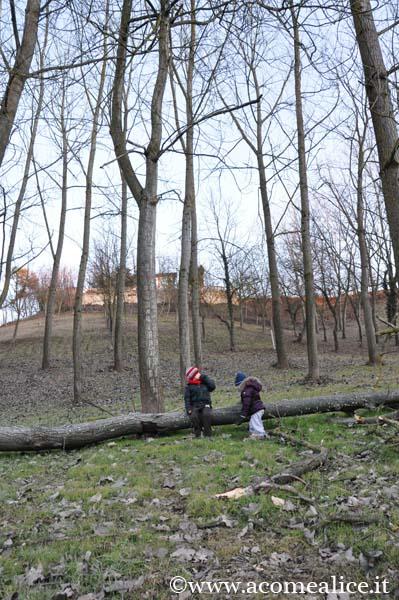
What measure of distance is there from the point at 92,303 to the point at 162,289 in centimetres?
1142

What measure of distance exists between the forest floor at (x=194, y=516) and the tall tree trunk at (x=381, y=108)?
1.64 meters

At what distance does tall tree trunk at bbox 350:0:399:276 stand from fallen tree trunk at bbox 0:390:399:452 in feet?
15.1

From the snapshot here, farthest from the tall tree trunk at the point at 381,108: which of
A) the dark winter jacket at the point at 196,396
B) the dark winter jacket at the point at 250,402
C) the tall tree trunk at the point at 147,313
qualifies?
the tall tree trunk at the point at 147,313

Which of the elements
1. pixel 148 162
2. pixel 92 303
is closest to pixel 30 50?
pixel 148 162

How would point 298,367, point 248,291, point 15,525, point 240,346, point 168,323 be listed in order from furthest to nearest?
point 168,323 < point 248,291 < point 240,346 < point 298,367 < point 15,525

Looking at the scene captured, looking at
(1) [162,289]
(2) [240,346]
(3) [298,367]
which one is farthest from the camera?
(1) [162,289]

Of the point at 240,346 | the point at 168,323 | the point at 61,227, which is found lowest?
the point at 240,346

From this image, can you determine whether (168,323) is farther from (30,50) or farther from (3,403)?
(30,50)

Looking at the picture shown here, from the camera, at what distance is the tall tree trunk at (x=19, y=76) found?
6035mm

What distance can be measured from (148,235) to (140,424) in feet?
12.4

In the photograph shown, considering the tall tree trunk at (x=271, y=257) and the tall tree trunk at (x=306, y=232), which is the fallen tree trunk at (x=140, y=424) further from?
the tall tree trunk at (x=271, y=257)

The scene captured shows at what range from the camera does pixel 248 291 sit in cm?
3928

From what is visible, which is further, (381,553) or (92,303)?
(92,303)

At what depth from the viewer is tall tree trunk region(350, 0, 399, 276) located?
4.91 metres
